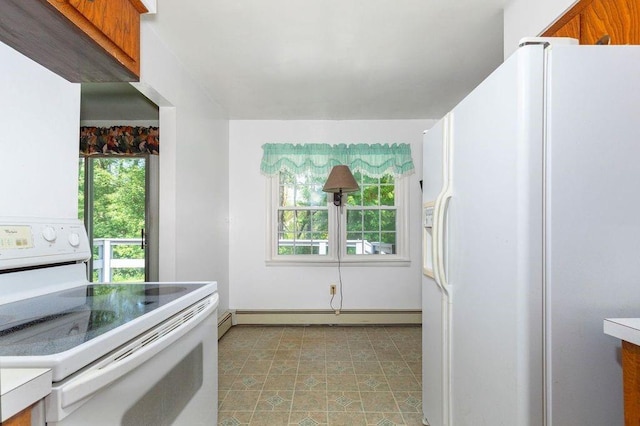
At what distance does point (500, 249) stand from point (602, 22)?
1066 millimetres

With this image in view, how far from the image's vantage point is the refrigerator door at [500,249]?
88 cm

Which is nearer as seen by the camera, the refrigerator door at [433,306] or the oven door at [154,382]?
the oven door at [154,382]

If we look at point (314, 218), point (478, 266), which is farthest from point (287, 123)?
point (478, 266)

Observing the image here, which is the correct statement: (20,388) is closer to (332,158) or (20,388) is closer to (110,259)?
(332,158)

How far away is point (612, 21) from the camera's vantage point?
118 centimetres

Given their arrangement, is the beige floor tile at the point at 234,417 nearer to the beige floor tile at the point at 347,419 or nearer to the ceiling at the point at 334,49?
the beige floor tile at the point at 347,419

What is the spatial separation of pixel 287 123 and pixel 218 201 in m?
1.28

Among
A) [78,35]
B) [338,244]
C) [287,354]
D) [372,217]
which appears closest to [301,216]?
[338,244]

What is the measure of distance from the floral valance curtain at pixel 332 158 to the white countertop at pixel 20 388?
321 cm

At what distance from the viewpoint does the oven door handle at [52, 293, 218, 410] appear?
0.62m

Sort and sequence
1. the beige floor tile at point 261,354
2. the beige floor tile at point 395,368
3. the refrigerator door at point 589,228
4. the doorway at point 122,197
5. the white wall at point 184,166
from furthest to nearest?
the doorway at point 122,197 < the beige floor tile at point 261,354 < the beige floor tile at point 395,368 < the white wall at point 184,166 < the refrigerator door at point 589,228

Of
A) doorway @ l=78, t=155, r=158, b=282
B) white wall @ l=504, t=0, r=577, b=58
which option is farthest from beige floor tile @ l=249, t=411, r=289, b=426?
white wall @ l=504, t=0, r=577, b=58

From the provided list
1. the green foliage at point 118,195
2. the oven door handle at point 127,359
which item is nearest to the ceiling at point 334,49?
the green foliage at point 118,195

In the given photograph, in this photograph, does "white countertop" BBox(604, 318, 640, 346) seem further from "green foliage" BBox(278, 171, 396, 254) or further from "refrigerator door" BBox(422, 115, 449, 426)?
"green foliage" BBox(278, 171, 396, 254)
